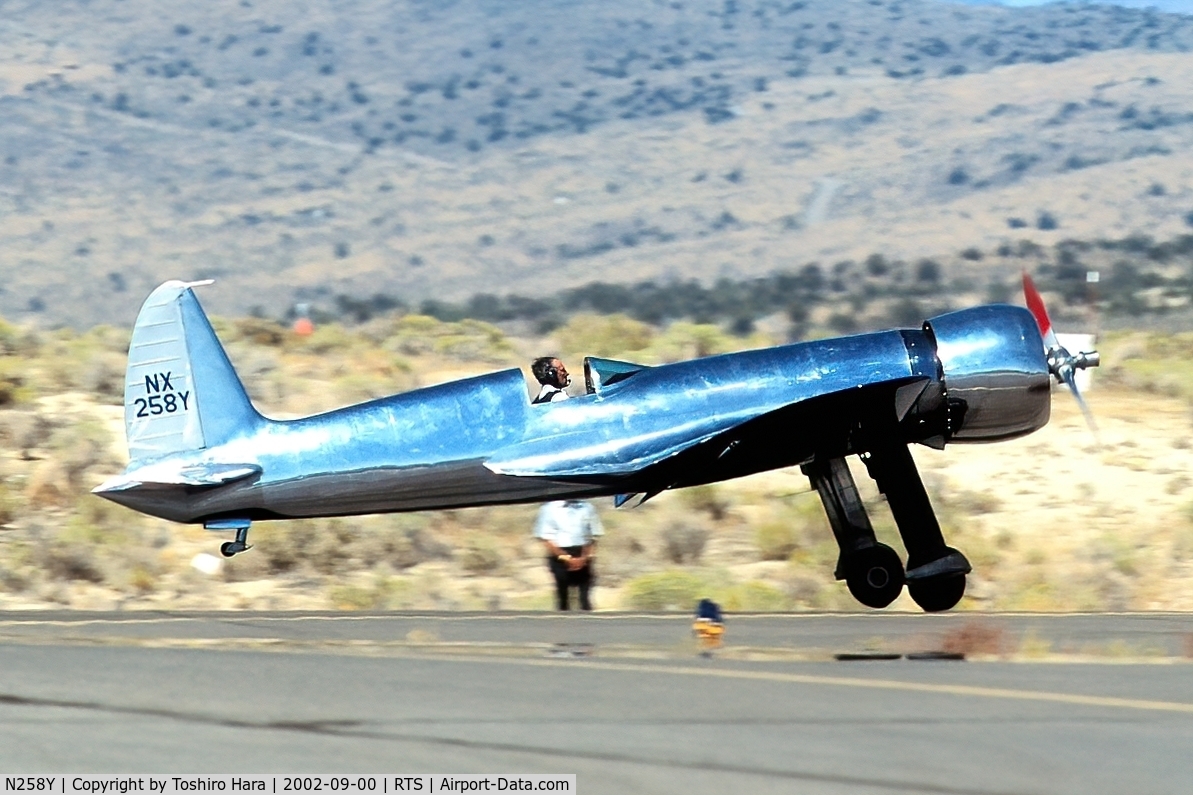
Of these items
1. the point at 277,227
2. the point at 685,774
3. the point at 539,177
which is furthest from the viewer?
the point at 539,177

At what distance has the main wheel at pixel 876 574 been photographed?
531 inches

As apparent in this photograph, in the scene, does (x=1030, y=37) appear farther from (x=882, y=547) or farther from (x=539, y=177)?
(x=882, y=547)

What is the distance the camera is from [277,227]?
3501 inches

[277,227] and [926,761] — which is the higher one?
[277,227]

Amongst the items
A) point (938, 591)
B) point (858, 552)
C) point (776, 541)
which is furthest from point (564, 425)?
point (776, 541)

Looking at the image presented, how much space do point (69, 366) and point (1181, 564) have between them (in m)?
15.7

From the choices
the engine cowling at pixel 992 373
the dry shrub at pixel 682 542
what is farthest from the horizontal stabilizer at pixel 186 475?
the dry shrub at pixel 682 542

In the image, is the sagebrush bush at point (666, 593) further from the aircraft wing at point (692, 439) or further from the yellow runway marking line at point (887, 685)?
the yellow runway marking line at point (887, 685)

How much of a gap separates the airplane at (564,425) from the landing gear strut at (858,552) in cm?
24

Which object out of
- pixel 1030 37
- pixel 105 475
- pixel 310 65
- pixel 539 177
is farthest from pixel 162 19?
pixel 105 475

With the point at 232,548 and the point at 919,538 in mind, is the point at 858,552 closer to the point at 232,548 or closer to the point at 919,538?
the point at 919,538

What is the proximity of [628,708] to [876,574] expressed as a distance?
19.4 ft

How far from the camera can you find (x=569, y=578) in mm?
15047

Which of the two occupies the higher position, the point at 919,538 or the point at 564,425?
the point at 564,425
